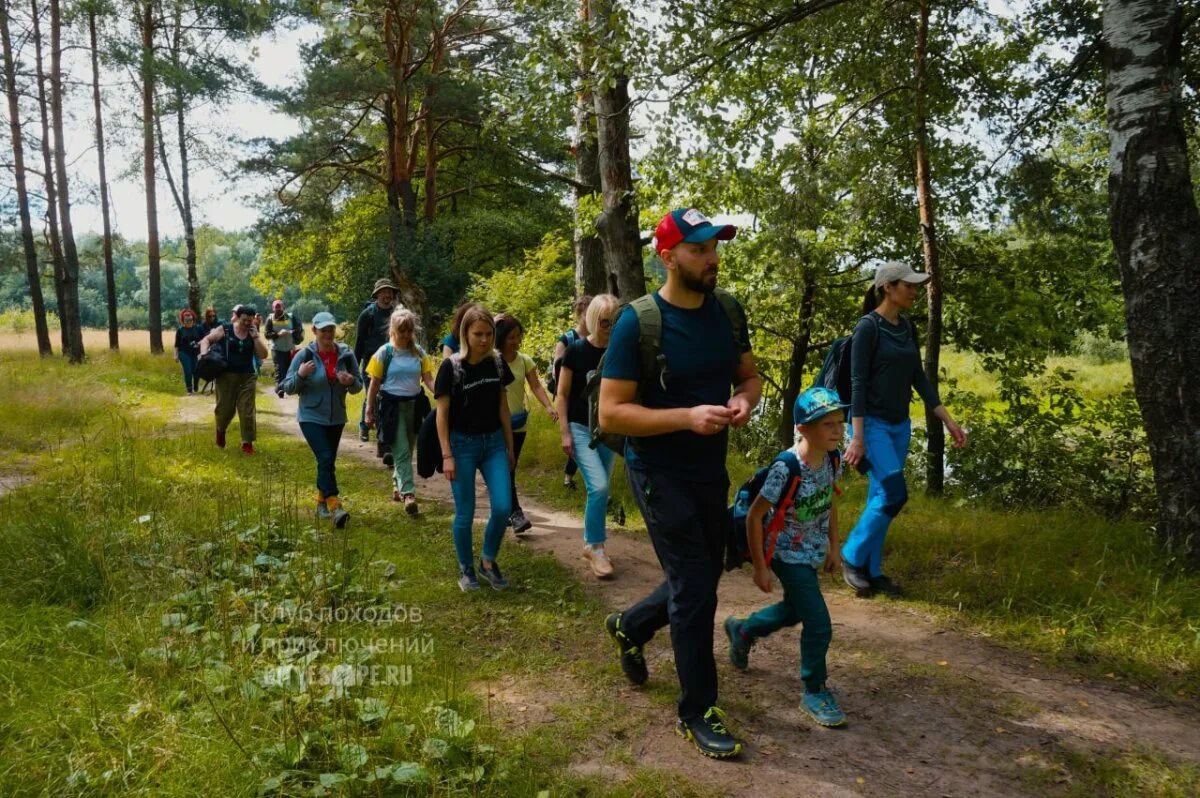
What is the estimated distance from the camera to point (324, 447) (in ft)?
22.6

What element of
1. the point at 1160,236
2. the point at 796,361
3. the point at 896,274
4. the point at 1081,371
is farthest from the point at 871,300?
the point at 1081,371

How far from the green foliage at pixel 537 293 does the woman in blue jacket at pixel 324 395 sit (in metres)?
9.57

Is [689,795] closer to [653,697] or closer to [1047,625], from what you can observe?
[653,697]

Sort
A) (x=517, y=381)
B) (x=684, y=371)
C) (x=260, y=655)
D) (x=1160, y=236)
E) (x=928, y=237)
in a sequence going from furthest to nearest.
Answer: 1. (x=928, y=237)
2. (x=517, y=381)
3. (x=1160, y=236)
4. (x=260, y=655)
5. (x=684, y=371)

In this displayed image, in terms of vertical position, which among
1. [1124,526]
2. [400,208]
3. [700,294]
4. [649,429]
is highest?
[400,208]

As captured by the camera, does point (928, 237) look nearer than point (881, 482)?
No

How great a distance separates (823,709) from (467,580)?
8.71 ft

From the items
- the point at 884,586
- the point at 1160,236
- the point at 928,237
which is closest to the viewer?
the point at 1160,236

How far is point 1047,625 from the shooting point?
4.44m

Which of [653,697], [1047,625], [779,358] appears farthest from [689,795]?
[779,358]

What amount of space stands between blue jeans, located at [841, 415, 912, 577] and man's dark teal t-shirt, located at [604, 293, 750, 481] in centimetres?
205

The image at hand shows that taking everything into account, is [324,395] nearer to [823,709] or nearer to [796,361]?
[823,709]

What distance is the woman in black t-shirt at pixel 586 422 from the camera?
5691 mm

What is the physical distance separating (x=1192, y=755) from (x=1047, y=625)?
51.3 inches
